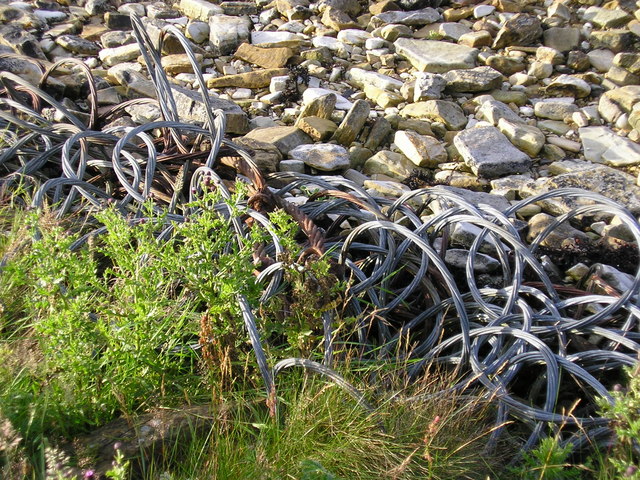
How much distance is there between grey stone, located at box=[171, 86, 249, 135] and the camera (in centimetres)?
457

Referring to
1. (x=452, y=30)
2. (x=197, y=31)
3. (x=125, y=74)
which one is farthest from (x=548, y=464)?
(x=197, y=31)

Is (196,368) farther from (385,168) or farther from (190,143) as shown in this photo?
(385,168)

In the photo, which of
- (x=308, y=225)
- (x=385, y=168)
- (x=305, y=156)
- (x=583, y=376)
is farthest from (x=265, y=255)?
(x=385, y=168)

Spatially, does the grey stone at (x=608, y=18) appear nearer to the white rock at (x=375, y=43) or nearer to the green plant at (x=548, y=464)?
the white rock at (x=375, y=43)

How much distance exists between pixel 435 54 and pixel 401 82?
0.54 meters

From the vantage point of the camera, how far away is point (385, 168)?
14.6 feet

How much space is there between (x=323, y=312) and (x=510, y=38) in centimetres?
473

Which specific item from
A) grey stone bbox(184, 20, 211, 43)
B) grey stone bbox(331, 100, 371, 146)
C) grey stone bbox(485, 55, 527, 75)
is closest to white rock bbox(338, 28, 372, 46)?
grey stone bbox(485, 55, 527, 75)

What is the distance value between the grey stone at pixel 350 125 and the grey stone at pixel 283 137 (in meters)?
0.23

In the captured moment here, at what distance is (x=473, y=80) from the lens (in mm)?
5445

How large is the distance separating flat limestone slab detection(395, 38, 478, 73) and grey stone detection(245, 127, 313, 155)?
5.56ft

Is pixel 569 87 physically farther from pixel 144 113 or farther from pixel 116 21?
pixel 116 21

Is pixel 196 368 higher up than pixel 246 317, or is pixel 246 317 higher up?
pixel 246 317

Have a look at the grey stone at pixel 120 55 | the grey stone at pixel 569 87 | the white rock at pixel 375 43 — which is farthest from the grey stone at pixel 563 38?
the grey stone at pixel 120 55
